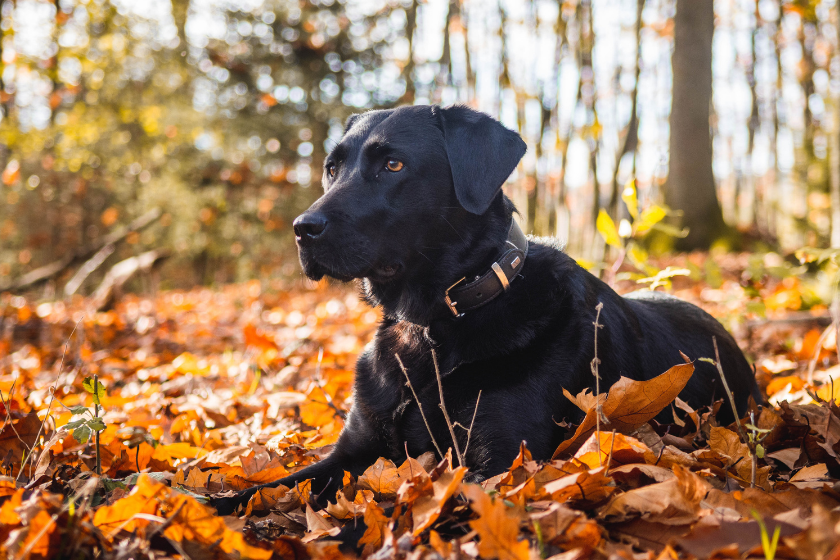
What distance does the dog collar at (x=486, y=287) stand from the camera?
228 centimetres

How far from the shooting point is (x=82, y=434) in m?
1.78

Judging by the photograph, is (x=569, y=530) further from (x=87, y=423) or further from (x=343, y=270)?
(x=87, y=423)

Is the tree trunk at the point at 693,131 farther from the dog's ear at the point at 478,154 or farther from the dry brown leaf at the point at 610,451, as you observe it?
the dry brown leaf at the point at 610,451

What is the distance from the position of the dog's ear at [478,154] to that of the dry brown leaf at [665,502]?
4.17 feet

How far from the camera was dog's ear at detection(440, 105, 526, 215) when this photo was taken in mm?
2373

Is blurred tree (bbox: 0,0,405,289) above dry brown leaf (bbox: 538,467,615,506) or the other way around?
above

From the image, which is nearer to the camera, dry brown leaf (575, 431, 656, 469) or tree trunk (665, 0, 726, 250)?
dry brown leaf (575, 431, 656, 469)

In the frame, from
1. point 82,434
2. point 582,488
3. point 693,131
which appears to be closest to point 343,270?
point 82,434

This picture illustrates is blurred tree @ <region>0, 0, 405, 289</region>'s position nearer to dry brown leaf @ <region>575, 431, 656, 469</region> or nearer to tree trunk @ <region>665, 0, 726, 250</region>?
tree trunk @ <region>665, 0, 726, 250</region>

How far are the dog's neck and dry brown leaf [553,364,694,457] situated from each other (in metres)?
0.80

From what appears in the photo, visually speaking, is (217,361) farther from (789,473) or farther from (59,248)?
(59,248)

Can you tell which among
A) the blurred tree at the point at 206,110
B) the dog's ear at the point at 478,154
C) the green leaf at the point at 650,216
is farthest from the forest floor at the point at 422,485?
the blurred tree at the point at 206,110

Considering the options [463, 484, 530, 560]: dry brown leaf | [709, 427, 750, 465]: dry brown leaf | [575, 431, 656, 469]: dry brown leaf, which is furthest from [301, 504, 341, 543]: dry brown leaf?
[709, 427, 750, 465]: dry brown leaf

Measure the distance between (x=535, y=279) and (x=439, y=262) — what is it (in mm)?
409
